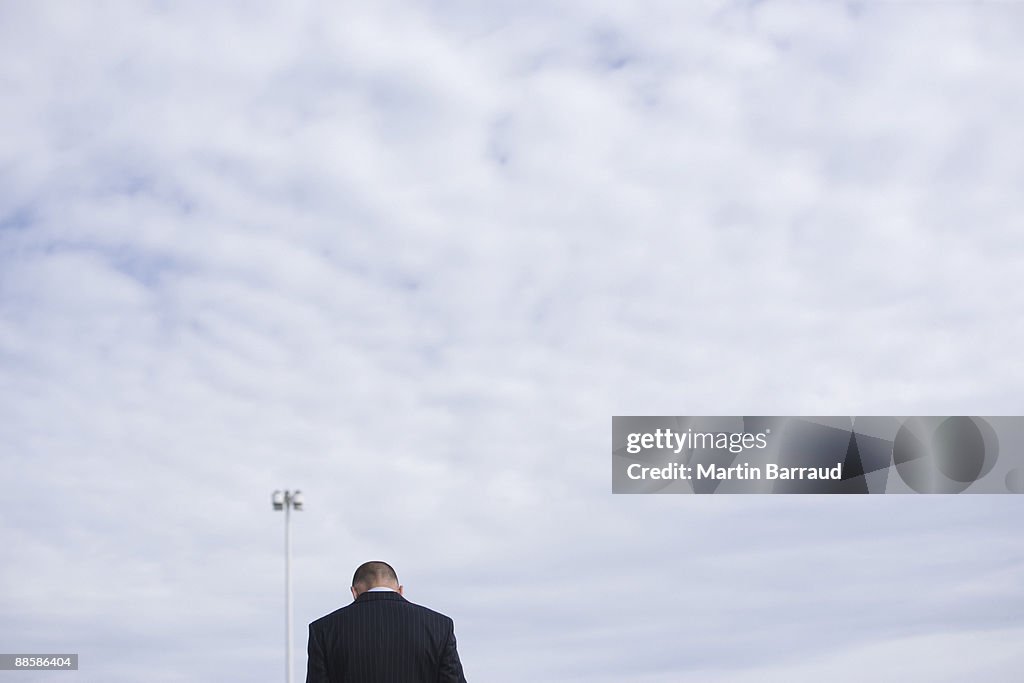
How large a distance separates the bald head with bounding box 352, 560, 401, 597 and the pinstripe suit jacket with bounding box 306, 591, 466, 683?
6 cm

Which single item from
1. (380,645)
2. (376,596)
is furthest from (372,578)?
(380,645)

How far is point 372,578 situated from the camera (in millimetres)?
7426

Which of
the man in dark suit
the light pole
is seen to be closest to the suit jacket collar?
the man in dark suit

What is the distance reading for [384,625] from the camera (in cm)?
729

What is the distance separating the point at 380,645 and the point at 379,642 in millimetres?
20

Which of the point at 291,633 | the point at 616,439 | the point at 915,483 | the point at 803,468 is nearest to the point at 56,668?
the point at 291,633

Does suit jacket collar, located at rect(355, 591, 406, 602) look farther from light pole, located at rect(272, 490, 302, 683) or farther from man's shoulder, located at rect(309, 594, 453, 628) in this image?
light pole, located at rect(272, 490, 302, 683)

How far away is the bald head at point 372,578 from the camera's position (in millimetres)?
7414

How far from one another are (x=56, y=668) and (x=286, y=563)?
649 centimetres

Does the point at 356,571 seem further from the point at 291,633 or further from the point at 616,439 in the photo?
the point at 291,633

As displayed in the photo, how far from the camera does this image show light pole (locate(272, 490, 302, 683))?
28.0m

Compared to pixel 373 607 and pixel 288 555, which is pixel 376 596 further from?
pixel 288 555

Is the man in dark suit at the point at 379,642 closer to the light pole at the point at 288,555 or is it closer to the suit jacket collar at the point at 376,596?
the suit jacket collar at the point at 376,596

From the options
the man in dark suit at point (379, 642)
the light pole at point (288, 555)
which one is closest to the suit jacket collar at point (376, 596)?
the man in dark suit at point (379, 642)
